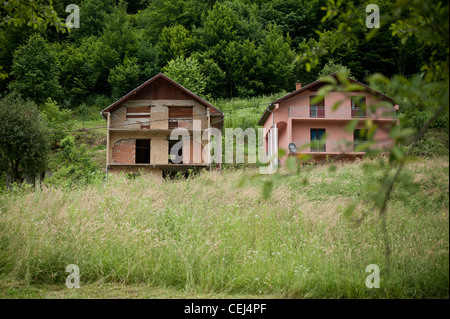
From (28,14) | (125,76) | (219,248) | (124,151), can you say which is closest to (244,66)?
(125,76)

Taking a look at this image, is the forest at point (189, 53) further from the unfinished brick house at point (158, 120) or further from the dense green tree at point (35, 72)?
the unfinished brick house at point (158, 120)

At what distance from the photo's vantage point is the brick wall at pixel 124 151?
75.5 ft

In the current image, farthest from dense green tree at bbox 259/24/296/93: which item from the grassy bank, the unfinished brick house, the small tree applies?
the grassy bank

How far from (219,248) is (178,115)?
1786 centimetres

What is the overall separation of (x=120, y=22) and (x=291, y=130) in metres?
35.9

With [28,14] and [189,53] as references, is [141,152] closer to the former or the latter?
[28,14]

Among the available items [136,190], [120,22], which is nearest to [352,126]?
[136,190]

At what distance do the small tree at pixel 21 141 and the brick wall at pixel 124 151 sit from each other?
4.42 m

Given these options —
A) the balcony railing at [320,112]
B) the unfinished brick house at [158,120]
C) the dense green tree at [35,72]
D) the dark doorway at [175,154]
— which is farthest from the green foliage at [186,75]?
the dense green tree at [35,72]

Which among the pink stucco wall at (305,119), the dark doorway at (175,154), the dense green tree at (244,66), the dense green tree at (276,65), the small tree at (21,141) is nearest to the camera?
the small tree at (21,141)

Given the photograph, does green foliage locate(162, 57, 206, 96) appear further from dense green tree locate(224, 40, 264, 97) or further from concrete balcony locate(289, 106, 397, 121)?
concrete balcony locate(289, 106, 397, 121)

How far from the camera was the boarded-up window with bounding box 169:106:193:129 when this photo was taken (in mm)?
23359

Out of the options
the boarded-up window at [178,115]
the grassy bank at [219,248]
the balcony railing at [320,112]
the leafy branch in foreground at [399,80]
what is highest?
the balcony railing at [320,112]
